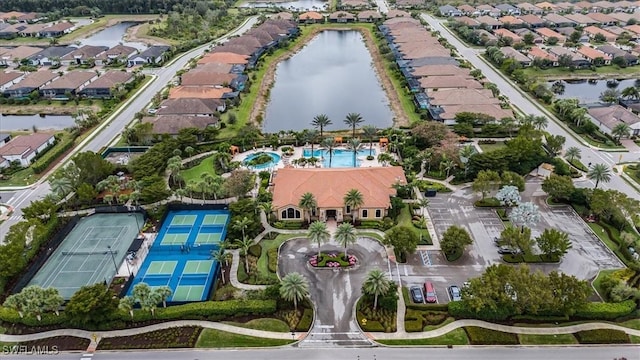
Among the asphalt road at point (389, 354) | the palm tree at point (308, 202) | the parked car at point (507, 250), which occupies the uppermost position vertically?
the palm tree at point (308, 202)

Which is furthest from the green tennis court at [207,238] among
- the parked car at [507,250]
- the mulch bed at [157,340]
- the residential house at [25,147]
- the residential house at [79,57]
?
the residential house at [79,57]

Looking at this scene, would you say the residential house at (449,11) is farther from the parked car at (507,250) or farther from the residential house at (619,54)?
the parked car at (507,250)

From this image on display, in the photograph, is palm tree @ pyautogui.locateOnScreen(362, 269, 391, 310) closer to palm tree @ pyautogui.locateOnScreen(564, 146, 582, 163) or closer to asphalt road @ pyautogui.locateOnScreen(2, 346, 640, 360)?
asphalt road @ pyautogui.locateOnScreen(2, 346, 640, 360)

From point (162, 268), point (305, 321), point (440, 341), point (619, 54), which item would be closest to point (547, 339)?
point (440, 341)

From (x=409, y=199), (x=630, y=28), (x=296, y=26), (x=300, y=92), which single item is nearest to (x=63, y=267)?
(x=409, y=199)

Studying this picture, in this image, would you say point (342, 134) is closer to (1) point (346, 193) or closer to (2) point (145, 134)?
(1) point (346, 193)

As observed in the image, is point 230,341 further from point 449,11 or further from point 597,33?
point 449,11

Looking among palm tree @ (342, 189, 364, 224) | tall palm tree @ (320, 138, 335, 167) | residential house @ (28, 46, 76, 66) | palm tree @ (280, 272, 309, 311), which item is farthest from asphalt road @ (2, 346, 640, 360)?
residential house @ (28, 46, 76, 66)
